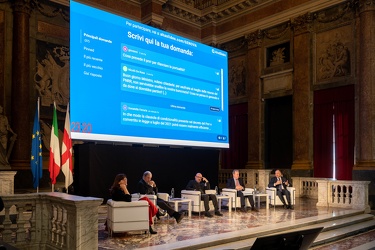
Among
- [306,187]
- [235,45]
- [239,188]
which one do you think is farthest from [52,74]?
[306,187]

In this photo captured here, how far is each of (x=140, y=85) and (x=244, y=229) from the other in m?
4.28

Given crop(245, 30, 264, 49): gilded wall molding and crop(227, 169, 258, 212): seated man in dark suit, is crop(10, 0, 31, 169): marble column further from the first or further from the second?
crop(245, 30, 264, 49): gilded wall molding

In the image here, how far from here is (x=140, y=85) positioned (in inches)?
363

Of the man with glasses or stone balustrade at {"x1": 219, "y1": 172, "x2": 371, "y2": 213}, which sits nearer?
the man with glasses

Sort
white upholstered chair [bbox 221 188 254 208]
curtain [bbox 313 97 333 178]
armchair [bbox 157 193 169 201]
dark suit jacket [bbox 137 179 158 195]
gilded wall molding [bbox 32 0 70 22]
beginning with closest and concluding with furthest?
dark suit jacket [bbox 137 179 158 195]
armchair [bbox 157 193 169 201]
white upholstered chair [bbox 221 188 254 208]
gilded wall molding [bbox 32 0 70 22]
curtain [bbox 313 97 333 178]

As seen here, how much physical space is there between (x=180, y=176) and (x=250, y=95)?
198 inches

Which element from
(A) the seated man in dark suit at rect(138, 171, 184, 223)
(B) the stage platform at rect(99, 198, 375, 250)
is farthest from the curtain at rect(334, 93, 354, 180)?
(A) the seated man in dark suit at rect(138, 171, 184, 223)

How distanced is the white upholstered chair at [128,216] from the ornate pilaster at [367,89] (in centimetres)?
766

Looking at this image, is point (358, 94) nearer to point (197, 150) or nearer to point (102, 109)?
point (197, 150)

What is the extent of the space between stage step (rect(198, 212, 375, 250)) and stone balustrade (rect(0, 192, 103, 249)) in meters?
1.77

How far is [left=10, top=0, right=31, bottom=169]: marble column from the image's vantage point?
420 inches

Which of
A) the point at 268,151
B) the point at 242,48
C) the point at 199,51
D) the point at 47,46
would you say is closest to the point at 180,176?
the point at 199,51

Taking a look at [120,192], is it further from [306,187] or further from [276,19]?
[276,19]

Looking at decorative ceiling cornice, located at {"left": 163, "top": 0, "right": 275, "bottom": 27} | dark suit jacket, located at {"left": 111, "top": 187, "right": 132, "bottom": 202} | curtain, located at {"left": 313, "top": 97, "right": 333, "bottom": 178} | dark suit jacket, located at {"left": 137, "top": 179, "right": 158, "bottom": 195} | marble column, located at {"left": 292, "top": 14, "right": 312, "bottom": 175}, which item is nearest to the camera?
dark suit jacket, located at {"left": 111, "top": 187, "right": 132, "bottom": 202}
